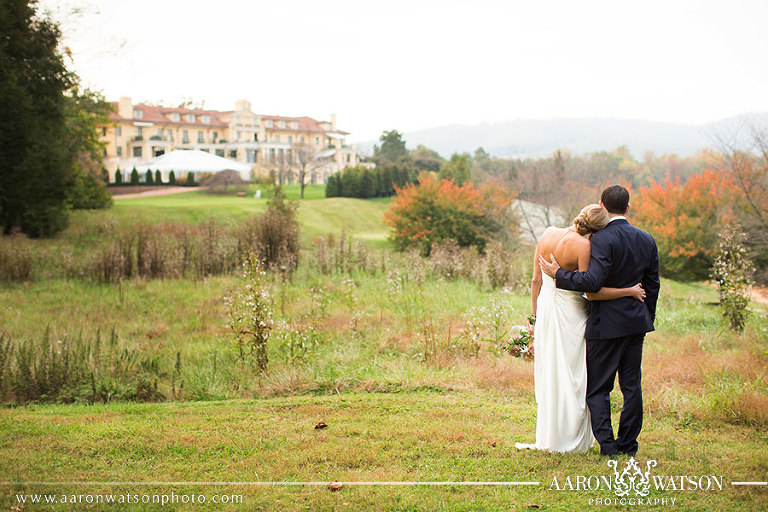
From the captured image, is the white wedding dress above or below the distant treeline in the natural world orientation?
below

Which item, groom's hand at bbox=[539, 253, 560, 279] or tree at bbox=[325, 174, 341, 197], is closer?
groom's hand at bbox=[539, 253, 560, 279]

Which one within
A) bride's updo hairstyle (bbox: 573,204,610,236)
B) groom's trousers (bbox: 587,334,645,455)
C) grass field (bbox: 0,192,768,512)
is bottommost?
grass field (bbox: 0,192,768,512)

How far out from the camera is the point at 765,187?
1609 centimetres

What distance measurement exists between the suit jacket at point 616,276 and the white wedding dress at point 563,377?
0.12m

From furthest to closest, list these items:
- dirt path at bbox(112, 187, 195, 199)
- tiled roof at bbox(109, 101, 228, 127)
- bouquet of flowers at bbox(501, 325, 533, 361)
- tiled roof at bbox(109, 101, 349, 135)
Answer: tiled roof at bbox(109, 101, 349, 135), tiled roof at bbox(109, 101, 228, 127), dirt path at bbox(112, 187, 195, 199), bouquet of flowers at bbox(501, 325, 533, 361)

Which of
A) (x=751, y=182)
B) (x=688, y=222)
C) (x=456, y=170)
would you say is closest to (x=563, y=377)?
(x=751, y=182)

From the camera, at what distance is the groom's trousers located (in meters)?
4.04

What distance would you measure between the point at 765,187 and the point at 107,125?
27.7 metres

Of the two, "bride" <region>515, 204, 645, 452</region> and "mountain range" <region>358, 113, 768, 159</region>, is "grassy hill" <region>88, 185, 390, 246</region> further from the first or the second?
"mountain range" <region>358, 113, 768, 159</region>

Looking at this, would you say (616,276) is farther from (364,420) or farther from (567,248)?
(364,420)

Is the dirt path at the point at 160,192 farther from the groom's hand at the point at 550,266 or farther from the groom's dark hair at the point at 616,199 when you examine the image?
the groom's dark hair at the point at 616,199

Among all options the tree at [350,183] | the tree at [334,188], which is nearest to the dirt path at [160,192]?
the tree at [334,188]

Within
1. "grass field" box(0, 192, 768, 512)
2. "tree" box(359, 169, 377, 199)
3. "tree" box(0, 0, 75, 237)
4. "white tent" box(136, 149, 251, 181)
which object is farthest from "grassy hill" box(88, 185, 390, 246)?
"grass field" box(0, 192, 768, 512)

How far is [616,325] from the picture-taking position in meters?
4.04
